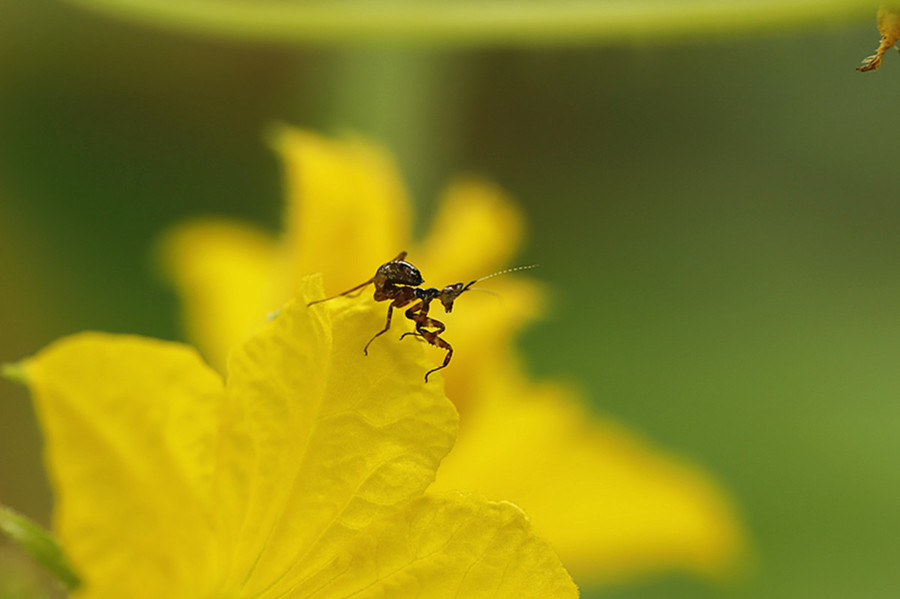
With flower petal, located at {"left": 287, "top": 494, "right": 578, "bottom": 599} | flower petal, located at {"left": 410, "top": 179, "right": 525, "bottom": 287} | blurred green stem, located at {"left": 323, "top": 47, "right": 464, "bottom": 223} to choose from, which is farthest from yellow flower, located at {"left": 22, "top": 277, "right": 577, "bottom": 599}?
blurred green stem, located at {"left": 323, "top": 47, "right": 464, "bottom": 223}

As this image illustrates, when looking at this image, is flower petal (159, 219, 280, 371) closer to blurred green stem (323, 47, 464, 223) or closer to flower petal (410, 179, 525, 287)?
flower petal (410, 179, 525, 287)

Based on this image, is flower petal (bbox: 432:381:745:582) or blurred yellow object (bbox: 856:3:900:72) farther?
flower petal (bbox: 432:381:745:582)

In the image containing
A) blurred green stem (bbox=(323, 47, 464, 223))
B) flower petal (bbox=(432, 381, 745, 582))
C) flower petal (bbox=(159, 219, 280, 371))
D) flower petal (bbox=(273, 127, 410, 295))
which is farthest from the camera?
blurred green stem (bbox=(323, 47, 464, 223))

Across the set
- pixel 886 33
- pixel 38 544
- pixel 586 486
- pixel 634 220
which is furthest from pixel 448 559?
pixel 634 220

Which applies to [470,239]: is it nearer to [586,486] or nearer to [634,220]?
[586,486]

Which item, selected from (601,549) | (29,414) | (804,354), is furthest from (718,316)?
(601,549)

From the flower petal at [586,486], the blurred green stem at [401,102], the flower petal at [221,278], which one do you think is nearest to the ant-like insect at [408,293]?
the flower petal at [586,486]
